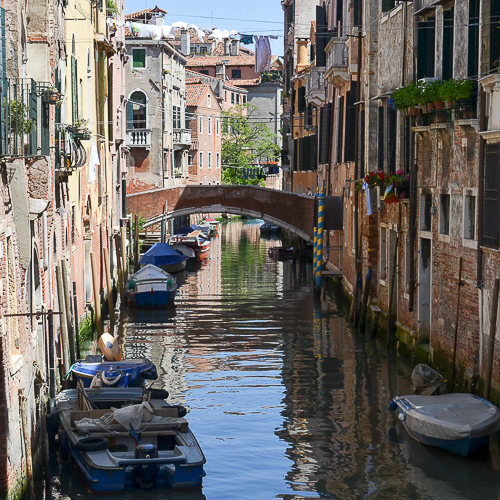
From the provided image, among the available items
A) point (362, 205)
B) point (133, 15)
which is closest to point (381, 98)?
point (362, 205)

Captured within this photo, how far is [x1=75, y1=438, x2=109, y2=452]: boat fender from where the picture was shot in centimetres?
902

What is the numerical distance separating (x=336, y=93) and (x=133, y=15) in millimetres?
22426

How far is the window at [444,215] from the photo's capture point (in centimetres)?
1259

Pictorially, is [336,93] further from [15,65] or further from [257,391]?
[15,65]

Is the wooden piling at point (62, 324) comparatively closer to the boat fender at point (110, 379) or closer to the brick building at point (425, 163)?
the boat fender at point (110, 379)

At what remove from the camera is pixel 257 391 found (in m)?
13.0

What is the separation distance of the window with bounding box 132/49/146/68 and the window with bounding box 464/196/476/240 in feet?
86.7

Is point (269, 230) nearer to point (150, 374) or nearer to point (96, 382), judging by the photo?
point (150, 374)

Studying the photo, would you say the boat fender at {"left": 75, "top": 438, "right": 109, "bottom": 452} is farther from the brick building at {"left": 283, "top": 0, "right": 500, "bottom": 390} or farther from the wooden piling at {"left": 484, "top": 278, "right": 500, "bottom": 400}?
the brick building at {"left": 283, "top": 0, "right": 500, "bottom": 390}

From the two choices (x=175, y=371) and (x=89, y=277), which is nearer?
(x=175, y=371)

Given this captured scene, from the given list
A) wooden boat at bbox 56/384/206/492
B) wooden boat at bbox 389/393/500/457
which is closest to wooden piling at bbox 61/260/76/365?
wooden boat at bbox 56/384/206/492

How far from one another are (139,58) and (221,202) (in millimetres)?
9139

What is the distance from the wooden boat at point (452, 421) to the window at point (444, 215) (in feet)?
9.39

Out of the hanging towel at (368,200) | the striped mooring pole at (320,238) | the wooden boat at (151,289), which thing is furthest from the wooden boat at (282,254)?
the hanging towel at (368,200)
